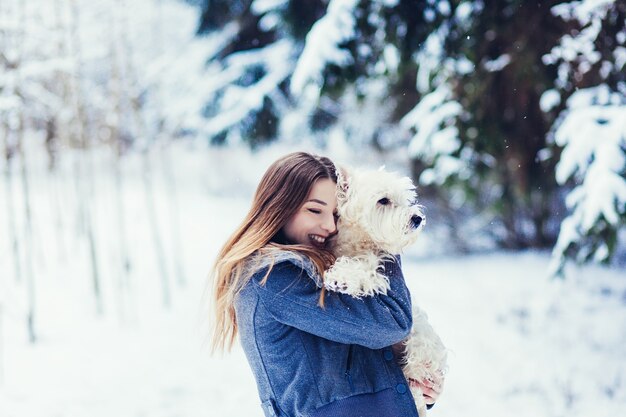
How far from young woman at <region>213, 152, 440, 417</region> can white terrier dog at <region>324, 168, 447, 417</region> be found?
0.05 m

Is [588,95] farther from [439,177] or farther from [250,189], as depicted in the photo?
[250,189]

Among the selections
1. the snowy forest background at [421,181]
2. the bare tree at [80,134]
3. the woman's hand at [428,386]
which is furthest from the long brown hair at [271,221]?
the bare tree at [80,134]

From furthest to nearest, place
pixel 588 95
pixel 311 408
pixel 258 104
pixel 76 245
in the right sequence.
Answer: pixel 76 245 < pixel 258 104 < pixel 588 95 < pixel 311 408

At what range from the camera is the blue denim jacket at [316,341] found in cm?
169

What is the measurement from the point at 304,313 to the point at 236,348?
5306 millimetres

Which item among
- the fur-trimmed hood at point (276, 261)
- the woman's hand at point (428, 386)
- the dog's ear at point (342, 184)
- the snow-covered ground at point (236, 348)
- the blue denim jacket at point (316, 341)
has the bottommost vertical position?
the snow-covered ground at point (236, 348)

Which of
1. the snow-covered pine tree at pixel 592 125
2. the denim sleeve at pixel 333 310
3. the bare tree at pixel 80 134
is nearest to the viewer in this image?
the denim sleeve at pixel 333 310

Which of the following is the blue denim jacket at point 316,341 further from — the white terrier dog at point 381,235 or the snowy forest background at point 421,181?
A: the snowy forest background at point 421,181

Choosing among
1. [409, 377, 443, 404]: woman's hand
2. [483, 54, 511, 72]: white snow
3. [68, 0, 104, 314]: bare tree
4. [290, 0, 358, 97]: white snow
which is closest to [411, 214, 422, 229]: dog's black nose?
[409, 377, 443, 404]: woman's hand

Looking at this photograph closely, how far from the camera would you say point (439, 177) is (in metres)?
7.52

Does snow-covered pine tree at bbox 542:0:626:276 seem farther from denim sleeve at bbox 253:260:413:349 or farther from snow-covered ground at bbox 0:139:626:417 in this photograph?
denim sleeve at bbox 253:260:413:349

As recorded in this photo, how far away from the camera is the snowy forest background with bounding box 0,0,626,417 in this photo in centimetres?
497

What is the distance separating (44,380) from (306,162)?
180 inches

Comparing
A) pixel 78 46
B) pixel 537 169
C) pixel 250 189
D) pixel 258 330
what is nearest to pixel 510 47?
pixel 537 169
